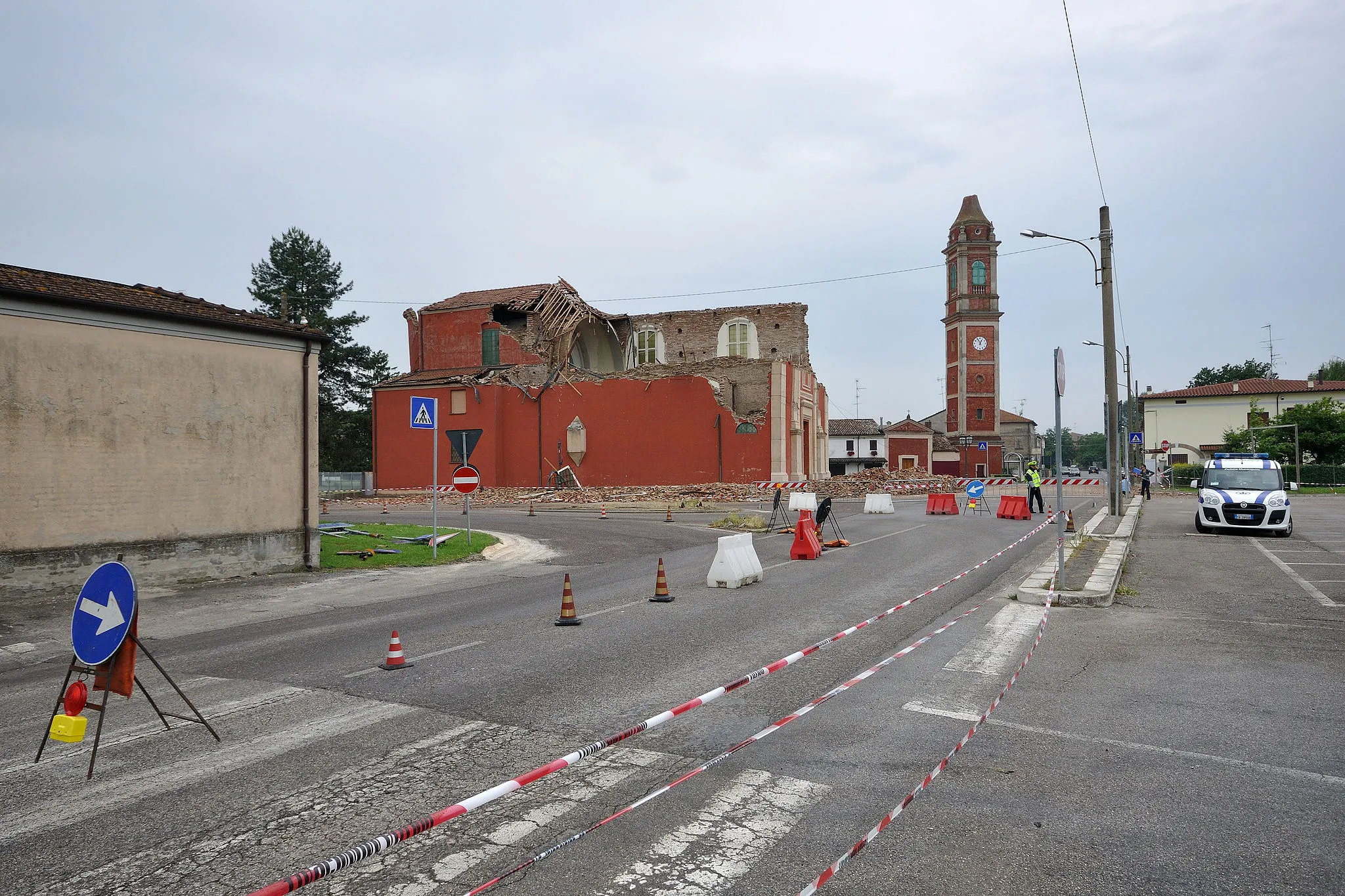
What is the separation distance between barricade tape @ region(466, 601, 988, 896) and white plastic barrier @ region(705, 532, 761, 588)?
392cm

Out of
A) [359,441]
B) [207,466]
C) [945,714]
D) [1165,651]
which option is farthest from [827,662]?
[359,441]

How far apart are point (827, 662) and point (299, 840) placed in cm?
477

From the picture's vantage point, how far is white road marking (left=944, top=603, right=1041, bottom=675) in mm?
7395

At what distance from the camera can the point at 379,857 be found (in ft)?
12.6

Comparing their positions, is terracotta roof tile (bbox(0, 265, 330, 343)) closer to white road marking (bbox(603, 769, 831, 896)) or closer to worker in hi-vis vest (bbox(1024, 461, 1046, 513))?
white road marking (bbox(603, 769, 831, 896))

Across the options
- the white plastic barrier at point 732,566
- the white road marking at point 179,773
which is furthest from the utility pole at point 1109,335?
the white road marking at point 179,773

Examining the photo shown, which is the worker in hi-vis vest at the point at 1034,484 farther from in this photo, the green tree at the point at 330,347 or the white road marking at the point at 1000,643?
the green tree at the point at 330,347

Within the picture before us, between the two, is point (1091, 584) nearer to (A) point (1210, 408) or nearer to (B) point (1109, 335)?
(B) point (1109, 335)

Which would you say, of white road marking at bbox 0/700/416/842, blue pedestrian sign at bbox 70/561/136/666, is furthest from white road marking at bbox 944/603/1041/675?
blue pedestrian sign at bbox 70/561/136/666

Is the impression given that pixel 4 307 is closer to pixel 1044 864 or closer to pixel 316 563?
pixel 316 563

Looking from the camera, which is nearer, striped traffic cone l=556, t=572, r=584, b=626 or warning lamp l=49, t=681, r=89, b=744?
warning lamp l=49, t=681, r=89, b=744

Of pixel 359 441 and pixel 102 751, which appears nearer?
pixel 102 751

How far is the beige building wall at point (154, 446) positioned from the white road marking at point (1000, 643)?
1153cm

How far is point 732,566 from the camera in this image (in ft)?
40.6
